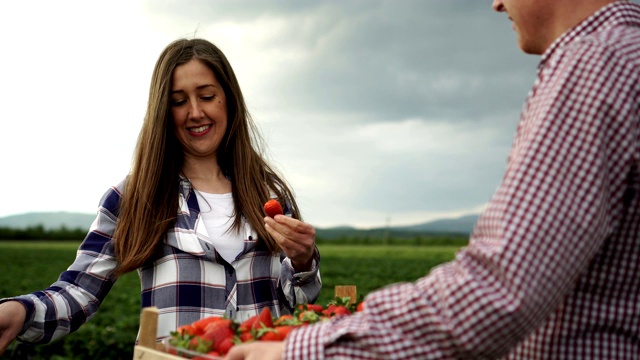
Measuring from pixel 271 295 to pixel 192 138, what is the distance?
799 mm

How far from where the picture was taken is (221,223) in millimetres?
3131

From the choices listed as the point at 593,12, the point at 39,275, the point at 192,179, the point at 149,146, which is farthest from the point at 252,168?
the point at 39,275

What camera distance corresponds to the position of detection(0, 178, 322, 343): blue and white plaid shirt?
291 cm

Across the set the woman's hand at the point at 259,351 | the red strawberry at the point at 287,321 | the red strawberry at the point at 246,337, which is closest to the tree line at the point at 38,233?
the red strawberry at the point at 287,321

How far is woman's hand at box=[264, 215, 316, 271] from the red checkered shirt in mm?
1191

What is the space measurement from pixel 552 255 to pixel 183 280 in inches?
77.7

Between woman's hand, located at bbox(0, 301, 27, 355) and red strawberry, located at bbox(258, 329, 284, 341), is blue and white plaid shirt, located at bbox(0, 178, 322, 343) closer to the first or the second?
woman's hand, located at bbox(0, 301, 27, 355)

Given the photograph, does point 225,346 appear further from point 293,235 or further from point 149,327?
point 293,235

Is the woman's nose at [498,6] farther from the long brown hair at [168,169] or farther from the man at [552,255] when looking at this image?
the long brown hair at [168,169]

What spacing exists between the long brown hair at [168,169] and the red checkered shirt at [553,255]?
166 cm

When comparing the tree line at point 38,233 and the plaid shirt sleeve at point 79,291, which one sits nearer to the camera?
the plaid shirt sleeve at point 79,291

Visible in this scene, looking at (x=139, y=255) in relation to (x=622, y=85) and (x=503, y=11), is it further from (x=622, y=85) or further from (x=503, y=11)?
(x=622, y=85)

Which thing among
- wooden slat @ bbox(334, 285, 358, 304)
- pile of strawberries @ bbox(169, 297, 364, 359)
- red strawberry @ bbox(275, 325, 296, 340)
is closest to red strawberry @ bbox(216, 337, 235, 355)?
pile of strawberries @ bbox(169, 297, 364, 359)

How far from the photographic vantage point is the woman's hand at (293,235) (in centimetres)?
264
